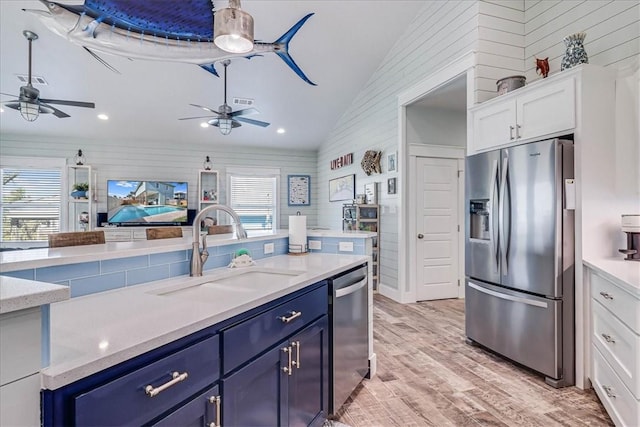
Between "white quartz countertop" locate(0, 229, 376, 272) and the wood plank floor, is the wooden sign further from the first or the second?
"white quartz countertop" locate(0, 229, 376, 272)

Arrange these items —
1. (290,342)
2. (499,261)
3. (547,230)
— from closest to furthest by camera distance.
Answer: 1. (290,342)
2. (547,230)
3. (499,261)

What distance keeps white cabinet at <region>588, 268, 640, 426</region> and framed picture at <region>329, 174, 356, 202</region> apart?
13.9ft

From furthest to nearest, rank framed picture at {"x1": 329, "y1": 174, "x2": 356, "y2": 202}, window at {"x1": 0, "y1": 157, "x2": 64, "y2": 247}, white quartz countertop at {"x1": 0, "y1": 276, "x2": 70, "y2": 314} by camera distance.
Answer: window at {"x1": 0, "y1": 157, "x2": 64, "y2": 247} → framed picture at {"x1": 329, "y1": 174, "x2": 356, "y2": 202} → white quartz countertop at {"x1": 0, "y1": 276, "x2": 70, "y2": 314}

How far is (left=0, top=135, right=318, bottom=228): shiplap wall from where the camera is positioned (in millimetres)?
6668

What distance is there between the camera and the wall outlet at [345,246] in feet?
8.96

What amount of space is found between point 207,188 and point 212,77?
2.67m

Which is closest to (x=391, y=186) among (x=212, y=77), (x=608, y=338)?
(x=608, y=338)

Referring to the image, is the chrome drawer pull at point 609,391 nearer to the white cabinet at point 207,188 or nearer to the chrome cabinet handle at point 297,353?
the chrome cabinet handle at point 297,353

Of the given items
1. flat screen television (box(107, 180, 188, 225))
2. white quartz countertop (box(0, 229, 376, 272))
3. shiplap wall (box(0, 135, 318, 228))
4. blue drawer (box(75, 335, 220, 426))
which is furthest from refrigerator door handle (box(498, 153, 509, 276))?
flat screen television (box(107, 180, 188, 225))

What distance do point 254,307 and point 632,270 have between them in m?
2.28

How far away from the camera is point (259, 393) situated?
137cm

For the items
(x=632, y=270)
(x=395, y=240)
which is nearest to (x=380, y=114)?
(x=395, y=240)

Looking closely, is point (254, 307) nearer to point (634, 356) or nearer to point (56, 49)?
point (634, 356)

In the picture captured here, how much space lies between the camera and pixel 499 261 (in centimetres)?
285
